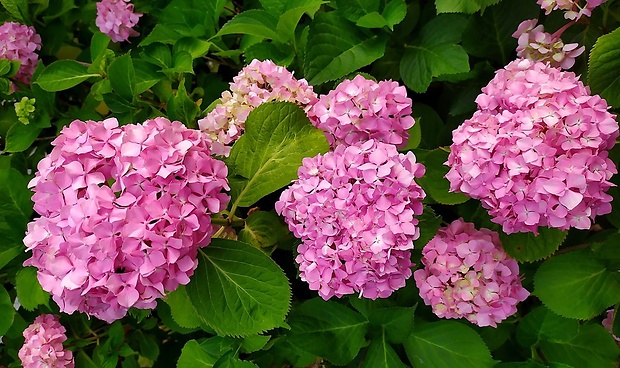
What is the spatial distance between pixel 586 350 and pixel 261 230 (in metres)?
0.49

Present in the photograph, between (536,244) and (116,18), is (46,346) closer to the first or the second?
(116,18)

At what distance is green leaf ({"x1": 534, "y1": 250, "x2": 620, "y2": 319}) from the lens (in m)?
0.74

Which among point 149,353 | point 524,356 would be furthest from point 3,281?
point 524,356

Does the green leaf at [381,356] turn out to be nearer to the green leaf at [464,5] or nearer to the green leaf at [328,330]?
the green leaf at [328,330]

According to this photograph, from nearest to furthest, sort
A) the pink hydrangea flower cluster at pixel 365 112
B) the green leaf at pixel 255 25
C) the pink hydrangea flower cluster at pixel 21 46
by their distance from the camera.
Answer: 1. the pink hydrangea flower cluster at pixel 365 112
2. the green leaf at pixel 255 25
3. the pink hydrangea flower cluster at pixel 21 46

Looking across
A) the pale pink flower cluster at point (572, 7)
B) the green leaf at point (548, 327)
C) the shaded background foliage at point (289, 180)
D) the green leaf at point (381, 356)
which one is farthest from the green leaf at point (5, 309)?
the pale pink flower cluster at point (572, 7)

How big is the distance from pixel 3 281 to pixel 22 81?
15.5 inches

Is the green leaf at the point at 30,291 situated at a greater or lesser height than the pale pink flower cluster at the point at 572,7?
lesser

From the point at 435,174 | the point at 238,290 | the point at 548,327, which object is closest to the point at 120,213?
the point at 238,290

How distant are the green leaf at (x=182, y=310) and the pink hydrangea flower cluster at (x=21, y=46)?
1.96ft

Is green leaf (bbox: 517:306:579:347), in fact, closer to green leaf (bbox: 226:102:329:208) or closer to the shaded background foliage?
the shaded background foliage

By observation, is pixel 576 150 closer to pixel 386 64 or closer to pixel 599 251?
pixel 599 251

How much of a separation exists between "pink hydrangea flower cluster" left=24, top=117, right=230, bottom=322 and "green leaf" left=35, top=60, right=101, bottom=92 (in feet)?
1.12

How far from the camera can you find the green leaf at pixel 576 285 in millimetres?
745
